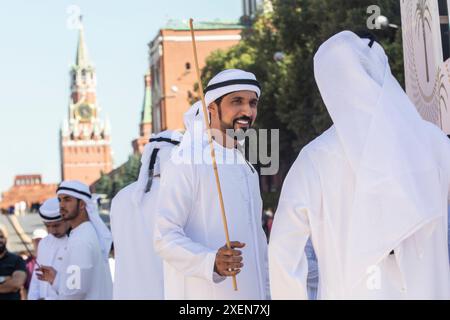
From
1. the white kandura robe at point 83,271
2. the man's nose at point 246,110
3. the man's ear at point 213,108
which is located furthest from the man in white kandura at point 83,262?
the man's nose at point 246,110

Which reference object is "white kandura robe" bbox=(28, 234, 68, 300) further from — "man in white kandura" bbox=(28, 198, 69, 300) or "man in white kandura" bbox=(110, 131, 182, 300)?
"man in white kandura" bbox=(110, 131, 182, 300)

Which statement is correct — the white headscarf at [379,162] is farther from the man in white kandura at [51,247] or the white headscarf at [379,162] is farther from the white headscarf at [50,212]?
the white headscarf at [50,212]

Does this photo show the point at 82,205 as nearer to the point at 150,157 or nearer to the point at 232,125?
the point at 150,157

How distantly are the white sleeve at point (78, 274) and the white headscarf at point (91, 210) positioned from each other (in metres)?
0.21

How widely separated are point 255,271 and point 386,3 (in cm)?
1649

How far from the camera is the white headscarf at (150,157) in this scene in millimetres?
6863

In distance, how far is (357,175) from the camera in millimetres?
4172

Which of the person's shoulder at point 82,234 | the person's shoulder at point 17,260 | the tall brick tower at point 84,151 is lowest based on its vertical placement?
the person's shoulder at point 17,260

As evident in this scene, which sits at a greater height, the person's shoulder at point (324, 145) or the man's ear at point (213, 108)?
the man's ear at point (213, 108)

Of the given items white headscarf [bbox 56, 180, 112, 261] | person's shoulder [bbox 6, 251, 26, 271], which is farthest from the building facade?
white headscarf [bbox 56, 180, 112, 261]

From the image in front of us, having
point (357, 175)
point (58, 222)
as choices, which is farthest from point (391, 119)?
point (58, 222)

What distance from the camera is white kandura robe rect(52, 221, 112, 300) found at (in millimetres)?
8070

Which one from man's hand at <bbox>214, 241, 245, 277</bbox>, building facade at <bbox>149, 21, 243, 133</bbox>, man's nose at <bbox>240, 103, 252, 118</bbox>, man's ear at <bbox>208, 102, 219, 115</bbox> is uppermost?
building facade at <bbox>149, 21, 243, 133</bbox>
